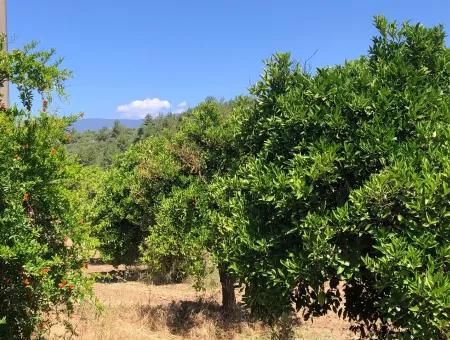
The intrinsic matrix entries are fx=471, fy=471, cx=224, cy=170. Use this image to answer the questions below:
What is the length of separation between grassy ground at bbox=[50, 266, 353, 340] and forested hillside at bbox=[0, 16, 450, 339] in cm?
470

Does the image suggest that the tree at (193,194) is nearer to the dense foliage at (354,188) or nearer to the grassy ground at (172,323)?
the grassy ground at (172,323)

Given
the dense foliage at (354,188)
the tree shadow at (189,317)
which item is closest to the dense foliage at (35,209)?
the dense foliage at (354,188)

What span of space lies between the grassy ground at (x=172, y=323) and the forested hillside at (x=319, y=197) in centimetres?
470

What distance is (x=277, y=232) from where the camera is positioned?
5684 mm

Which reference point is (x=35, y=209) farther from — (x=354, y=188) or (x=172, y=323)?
(x=172, y=323)

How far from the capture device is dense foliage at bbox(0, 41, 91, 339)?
209 inches

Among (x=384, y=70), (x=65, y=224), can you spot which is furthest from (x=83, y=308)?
(x=384, y=70)

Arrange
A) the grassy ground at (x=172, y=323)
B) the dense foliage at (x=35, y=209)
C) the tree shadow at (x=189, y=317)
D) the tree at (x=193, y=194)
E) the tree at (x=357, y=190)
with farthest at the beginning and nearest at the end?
the tree shadow at (x=189, y=317) → the tree at (x=193, y=194) → the grassy ground at (x=172, y=323) → the dense foliage at (x=35, y=209) → the tree at (x=357, y=190)

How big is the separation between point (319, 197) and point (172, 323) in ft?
29.6

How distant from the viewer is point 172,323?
13.1m

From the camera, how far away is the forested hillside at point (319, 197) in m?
4.50

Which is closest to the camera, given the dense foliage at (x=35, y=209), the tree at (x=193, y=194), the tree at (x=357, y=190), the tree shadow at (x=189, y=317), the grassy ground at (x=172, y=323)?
the tree at (x=357, y=190)

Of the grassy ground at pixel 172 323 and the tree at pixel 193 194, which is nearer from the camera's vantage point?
the grassy ground at pixel 172 323

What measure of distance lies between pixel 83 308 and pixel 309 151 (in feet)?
27.7
